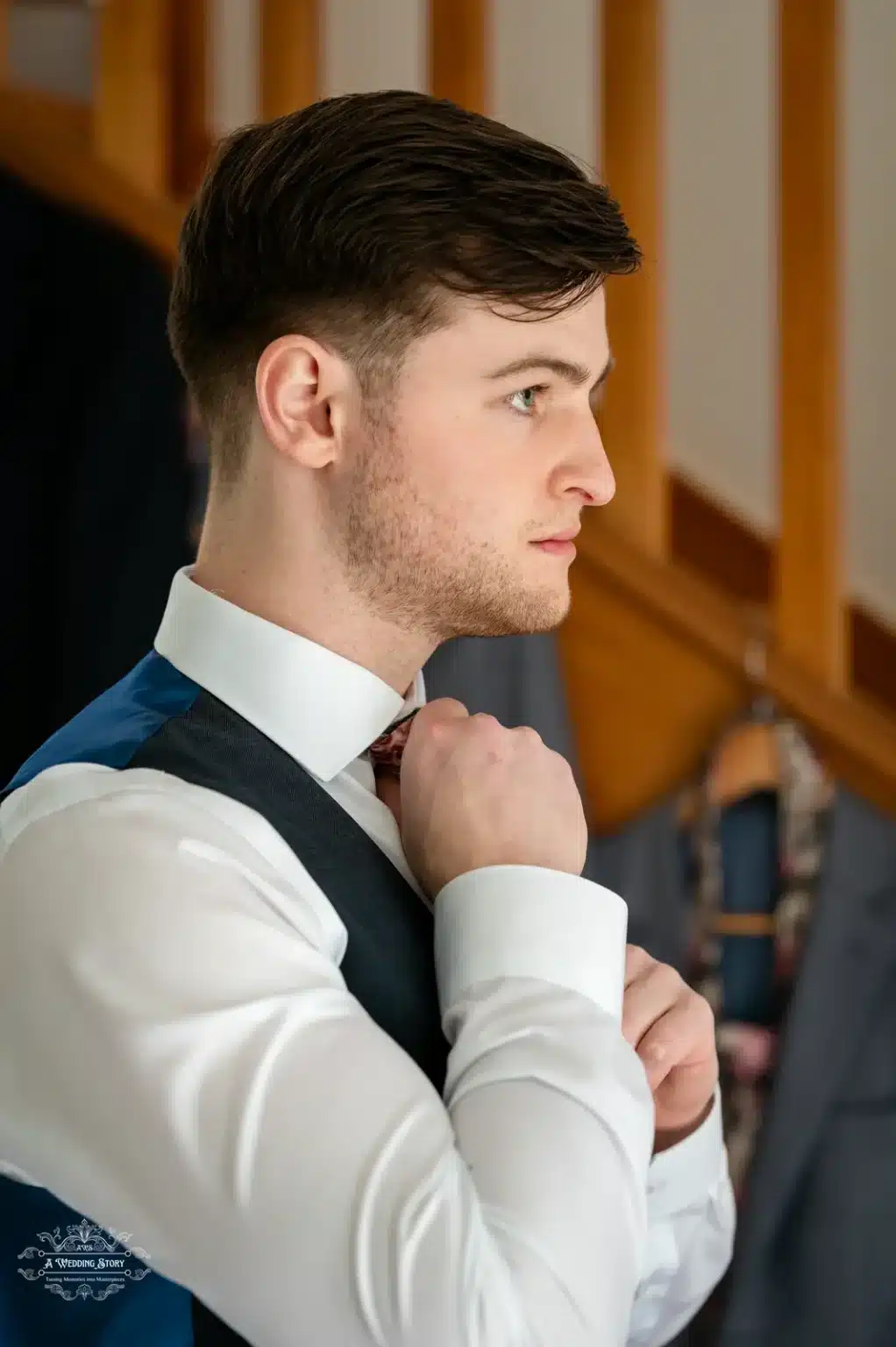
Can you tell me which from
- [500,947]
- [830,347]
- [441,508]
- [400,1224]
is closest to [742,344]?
[830,347]

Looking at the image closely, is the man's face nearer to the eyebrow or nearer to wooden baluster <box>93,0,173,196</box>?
the eyebrow

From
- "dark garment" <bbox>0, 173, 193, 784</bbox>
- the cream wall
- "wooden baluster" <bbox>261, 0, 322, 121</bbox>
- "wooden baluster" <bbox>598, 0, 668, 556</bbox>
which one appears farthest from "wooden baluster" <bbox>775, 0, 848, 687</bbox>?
"dark garment" <bbox>0, 173, 193, 784</bbox>

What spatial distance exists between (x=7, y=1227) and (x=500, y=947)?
261mm

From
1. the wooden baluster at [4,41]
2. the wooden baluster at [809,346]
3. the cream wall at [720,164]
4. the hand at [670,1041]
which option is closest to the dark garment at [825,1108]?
the wooden baluster at [809,346]

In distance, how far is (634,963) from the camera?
0.74 meters

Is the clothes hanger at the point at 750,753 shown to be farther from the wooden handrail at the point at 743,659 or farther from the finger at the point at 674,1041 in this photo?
the finger at the point at 674,1041

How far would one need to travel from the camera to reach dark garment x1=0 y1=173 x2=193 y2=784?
1297mm

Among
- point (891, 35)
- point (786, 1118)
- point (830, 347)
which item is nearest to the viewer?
point (786, 1118)

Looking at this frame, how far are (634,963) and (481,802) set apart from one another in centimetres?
14

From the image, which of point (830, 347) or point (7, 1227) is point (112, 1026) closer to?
point (7, 1227)

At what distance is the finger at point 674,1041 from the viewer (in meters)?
0.70

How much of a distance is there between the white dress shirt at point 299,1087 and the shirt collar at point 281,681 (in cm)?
8

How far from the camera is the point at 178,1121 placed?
557 millimetres

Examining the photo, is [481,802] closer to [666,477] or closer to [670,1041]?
[670,1041]
